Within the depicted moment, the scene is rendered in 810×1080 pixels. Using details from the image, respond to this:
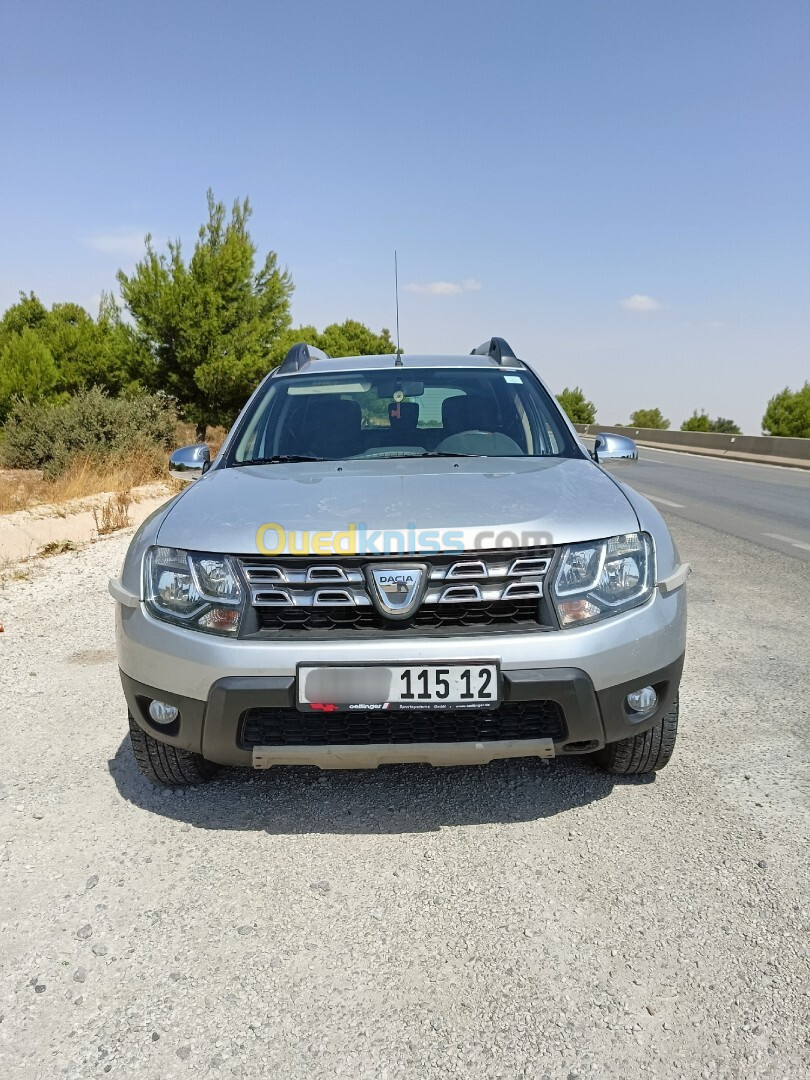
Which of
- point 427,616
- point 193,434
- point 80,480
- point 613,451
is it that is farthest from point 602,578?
point 193,434

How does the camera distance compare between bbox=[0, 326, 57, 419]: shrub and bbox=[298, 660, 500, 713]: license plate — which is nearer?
bbox=[298, 660, 500, 713]: license plate

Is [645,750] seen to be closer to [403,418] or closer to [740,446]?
[403,418]

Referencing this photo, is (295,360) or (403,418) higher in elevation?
(295,360)

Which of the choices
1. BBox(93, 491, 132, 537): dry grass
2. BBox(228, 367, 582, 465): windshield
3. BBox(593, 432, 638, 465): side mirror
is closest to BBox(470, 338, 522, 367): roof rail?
BBox(228, 367, 582, 465): windshield

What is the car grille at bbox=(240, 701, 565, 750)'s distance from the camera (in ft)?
8.27

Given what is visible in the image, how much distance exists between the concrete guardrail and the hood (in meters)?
21.4

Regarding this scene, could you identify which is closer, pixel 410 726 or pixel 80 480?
pixel 410 726

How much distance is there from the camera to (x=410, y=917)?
231cm

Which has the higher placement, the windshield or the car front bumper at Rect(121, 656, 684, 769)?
the windshield

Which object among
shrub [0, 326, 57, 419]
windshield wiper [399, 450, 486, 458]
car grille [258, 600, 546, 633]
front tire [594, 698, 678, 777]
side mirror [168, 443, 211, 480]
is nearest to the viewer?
car grille [258, 600, 546, 633]

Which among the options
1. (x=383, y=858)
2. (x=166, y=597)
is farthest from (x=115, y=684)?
(x=383, y=858)

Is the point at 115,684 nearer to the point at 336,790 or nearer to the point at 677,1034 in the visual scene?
the point at 336,790

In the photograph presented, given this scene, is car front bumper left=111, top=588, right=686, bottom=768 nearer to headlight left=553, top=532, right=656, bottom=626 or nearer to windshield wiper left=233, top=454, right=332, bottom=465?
headlight left=553, top=532, right=656, bottom=626

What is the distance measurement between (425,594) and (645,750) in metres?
1.05
